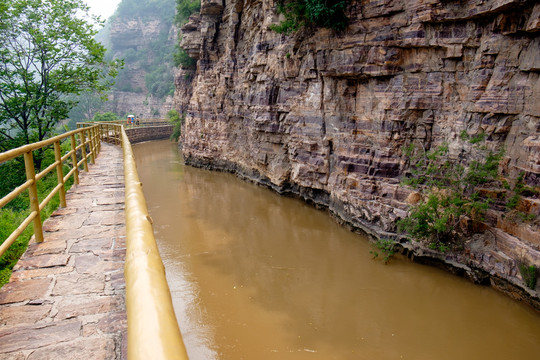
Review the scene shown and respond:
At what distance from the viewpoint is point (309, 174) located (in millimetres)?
13914

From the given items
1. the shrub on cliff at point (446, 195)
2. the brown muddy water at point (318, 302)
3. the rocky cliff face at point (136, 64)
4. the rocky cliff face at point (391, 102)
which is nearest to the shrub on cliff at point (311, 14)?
the rocky cliff face at point (391, 102)

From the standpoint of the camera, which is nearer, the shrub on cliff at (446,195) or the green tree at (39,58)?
the shrub on cliff at (446,195)

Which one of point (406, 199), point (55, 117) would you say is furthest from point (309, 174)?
point (55, 117)

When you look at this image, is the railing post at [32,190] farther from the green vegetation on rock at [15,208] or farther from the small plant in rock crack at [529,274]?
the small plant in rock crack at [529,274]

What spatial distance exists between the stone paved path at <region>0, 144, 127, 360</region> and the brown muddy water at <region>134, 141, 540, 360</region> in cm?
322

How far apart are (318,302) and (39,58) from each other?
13880 mm

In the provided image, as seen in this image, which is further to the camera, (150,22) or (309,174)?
(150,22)

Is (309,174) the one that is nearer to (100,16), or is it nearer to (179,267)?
(179,267)

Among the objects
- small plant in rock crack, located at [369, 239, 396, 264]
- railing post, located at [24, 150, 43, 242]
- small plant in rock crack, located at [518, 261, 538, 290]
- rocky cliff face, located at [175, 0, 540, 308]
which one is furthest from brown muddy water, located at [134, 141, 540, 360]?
railing post, located at [24, 150, 43, 242]

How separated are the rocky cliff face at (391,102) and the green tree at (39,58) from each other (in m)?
7.40

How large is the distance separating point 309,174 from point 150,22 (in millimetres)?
64599

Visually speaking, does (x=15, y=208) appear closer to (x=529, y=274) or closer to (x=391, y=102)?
(x=391, y=102)

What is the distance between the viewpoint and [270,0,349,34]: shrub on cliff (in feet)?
37.4

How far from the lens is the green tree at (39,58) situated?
43.9 ft
